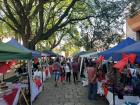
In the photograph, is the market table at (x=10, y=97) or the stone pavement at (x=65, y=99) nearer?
the market table at (x=10, y=97)

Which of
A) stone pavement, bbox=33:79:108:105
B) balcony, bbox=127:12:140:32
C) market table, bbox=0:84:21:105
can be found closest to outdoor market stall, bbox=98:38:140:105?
stone pavement, bbox=33:79:108:105

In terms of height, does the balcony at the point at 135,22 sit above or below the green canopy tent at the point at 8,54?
above

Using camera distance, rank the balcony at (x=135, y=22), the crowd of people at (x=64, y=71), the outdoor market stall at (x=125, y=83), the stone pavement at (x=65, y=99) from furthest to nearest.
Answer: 1. the balcony at (x=135, y=22)
2. the crowd of people at (x=64, y=71)
3. the stone pavement at (x=65, y=99)
4. the outdoor market stall at (x=125, y=83)

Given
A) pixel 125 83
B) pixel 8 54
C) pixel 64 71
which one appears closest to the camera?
pixel 8 54

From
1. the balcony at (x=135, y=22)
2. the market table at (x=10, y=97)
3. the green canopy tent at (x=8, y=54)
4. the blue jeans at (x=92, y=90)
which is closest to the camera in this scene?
the green canopy tent at (x=8, y=54)

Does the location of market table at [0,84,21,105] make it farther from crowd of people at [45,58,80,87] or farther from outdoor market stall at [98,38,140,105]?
crowd of people at [45,58,80,87]

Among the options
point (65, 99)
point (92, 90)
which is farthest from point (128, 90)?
point (65, 99)

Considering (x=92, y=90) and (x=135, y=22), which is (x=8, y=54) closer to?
(x=92, y=90)

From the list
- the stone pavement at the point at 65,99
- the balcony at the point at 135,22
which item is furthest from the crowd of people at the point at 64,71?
the balcony at the point at 135,22

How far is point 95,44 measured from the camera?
53.4 m

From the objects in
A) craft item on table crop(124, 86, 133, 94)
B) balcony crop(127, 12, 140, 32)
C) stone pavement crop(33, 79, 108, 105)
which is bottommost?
stone pavement crop(33, 79, 108, 105)

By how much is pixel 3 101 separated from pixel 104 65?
358 inches

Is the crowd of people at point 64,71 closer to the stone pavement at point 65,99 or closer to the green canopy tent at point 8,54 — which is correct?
the stone pavement at point 65,99

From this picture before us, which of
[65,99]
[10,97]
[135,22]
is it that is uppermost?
[135,22]
